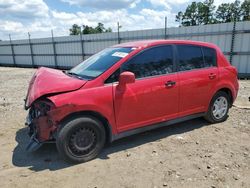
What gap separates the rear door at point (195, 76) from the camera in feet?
13.9

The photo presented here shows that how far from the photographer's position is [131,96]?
3682mm

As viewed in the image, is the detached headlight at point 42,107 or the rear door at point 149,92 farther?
the rear door at point 149,92

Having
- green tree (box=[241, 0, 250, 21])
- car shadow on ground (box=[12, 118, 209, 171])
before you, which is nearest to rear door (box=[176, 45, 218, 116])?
car shadow on ground (box=[12, 118, 209, 171])

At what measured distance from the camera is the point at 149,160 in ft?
11.8

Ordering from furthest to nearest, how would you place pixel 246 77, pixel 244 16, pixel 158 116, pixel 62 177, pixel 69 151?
pixel 244 16 → pixel 246 77 → pixel 158 116 → pixel 69 151 → pixel 62 177

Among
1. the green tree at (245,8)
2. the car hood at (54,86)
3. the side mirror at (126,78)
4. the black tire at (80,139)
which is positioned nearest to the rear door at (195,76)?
the side mirror at (126,78)

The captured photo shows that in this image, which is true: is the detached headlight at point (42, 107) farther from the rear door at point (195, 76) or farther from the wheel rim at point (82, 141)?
the rear door at point (195, 76)

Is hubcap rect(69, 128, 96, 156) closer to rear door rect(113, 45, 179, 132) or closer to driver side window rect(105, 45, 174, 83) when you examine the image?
rear door rect(113, 45, 179, 132)

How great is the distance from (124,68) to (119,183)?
5.63ft

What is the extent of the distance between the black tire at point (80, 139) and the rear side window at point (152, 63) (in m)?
1.01

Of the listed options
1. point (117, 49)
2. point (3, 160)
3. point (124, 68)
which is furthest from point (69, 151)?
point (117, 49)

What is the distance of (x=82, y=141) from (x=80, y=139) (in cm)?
5

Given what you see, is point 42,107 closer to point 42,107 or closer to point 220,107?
point 42,107

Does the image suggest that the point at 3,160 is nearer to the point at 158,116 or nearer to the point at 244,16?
the point at 158,116
